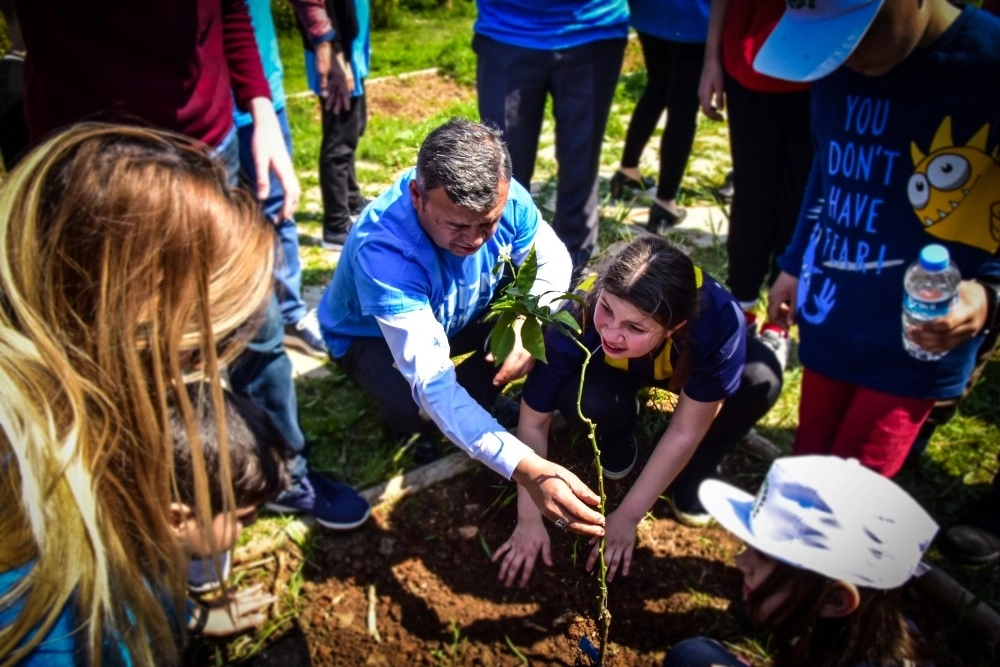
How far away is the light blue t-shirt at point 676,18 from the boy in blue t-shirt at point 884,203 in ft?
4.62

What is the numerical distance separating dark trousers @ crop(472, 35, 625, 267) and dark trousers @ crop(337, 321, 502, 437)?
479 millimetres

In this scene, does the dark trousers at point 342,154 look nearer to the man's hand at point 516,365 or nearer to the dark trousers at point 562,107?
the dark trousers at point 562,107

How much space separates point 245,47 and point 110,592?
1541 mm

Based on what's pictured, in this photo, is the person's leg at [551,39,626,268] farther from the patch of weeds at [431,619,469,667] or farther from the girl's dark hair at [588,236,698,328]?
the patch of weeds at [431,619,469,667]

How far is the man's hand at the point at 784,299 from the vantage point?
2.10 meters

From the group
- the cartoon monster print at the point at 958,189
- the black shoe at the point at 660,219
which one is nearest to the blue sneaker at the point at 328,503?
the cartoon monster print at the point at 958,189

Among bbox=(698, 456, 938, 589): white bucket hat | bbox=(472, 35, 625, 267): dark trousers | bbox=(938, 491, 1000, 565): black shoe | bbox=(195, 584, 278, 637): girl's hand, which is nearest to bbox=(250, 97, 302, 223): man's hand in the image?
bbox=(472, 35, 625, 267): dark trousers

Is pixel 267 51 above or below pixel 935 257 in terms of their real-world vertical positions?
above

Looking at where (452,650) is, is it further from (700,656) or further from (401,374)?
(401,374)

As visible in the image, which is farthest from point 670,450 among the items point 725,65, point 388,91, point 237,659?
point 725,65

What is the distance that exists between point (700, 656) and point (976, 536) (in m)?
1.29

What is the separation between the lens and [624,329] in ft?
2.89

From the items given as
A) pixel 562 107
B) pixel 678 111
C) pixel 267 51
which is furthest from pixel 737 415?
pixel 678 111

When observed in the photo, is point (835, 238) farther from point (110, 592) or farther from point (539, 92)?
point (110, 592)
